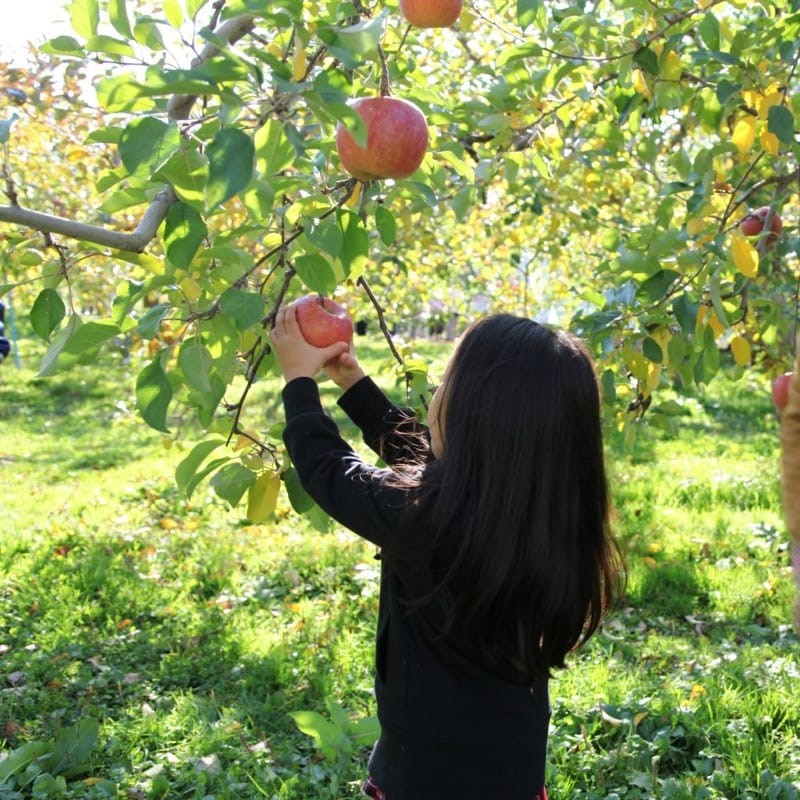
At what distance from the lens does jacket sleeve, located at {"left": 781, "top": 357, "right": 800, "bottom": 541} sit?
1.32 metres

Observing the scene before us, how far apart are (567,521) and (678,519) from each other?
3.42 metres

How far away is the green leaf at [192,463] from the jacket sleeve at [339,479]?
268 millimetres

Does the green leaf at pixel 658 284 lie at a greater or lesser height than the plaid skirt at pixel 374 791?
greater

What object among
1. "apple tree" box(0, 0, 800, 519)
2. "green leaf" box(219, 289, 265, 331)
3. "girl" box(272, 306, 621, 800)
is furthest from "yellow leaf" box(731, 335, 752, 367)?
"green leaf" box(219, 289, 265, 331)

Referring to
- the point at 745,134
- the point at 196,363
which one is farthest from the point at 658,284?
the point at 196,363

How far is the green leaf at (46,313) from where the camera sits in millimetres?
1516

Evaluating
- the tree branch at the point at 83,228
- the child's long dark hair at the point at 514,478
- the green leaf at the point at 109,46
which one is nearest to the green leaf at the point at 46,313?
the tree branch at the point at 83,228

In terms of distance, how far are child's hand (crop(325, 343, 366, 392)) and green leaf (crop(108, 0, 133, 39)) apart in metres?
0.66

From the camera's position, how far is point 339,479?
1.41 m

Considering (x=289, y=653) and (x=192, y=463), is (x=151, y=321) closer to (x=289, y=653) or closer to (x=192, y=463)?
(x=192, y=463)

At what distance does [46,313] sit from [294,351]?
0.40 m

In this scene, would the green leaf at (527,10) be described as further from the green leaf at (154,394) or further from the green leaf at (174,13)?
the green leaf at (154,394)

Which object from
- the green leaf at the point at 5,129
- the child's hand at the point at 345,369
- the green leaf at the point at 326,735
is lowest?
the green leaf at the point at 326,735

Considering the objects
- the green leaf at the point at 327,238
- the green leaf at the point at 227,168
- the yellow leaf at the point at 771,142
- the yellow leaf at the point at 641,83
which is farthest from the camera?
the yellow leaf at the point at 641,83
